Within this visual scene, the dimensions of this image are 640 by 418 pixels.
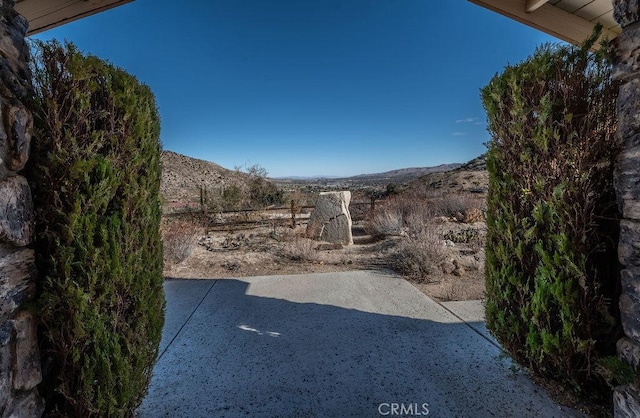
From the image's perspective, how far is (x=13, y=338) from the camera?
1249mm

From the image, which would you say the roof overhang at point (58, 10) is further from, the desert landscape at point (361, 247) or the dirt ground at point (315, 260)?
the dirt ground at point (315, 260)

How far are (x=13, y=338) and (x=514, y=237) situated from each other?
2897 millimetres

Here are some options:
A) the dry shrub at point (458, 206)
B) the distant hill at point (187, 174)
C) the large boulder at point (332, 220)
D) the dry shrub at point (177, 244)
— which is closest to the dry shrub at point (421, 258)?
the large boulder at point (332, 220)

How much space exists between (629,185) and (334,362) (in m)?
2.41

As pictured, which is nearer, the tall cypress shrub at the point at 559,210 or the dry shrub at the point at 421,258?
the tall cypress shrub at the point at 559,210

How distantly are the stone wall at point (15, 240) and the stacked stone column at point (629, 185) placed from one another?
2.83 meters

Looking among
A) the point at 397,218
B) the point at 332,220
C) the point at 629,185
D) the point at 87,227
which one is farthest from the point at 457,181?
the point at 87,227

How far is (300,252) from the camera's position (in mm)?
6547

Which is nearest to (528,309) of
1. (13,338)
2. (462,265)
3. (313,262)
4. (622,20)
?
(622,20)

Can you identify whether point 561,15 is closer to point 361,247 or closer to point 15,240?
point 15,240

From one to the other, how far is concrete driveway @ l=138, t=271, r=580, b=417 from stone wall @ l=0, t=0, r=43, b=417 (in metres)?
1.14

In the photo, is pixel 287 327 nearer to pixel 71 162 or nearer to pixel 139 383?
pixel 139 383

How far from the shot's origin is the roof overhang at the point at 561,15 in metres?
2.83

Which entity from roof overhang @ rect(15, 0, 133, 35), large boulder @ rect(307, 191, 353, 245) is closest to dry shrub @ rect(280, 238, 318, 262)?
large boulder @ rect(307, 191, 353, 245)
